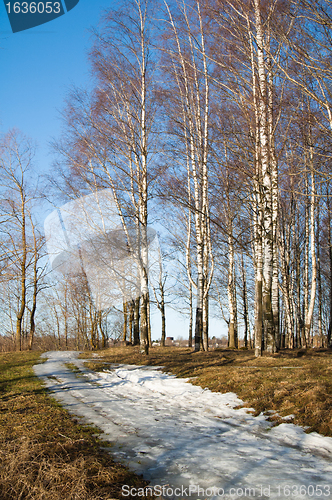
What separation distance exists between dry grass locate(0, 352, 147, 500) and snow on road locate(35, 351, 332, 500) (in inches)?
7.9

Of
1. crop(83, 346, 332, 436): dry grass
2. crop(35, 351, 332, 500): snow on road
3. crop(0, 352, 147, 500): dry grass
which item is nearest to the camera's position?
crop(0, 352, 147, 500): dry grass

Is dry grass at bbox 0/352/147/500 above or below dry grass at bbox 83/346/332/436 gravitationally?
above

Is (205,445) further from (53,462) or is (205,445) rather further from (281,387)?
(281,387)

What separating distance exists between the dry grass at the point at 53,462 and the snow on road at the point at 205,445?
0.66 ft

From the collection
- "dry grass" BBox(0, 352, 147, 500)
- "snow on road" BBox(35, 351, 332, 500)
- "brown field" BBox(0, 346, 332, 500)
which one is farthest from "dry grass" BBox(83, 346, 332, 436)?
"dry grass" BBox(0, 352, 147, 500)

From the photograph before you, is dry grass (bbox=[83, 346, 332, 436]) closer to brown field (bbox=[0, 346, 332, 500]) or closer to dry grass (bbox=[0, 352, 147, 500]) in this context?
brown field (bbox=[0, 346, 332, 500])

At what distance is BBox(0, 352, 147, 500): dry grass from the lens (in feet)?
7.25

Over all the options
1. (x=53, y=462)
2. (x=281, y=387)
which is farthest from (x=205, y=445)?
(x=281, y=387)

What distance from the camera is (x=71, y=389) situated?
6.46 meters

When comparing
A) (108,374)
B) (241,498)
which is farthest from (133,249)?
(241,498)

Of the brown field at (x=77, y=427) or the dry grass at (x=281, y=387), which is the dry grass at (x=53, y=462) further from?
the dry grass at (x=281, y=387)

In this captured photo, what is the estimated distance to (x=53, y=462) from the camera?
2.59 m

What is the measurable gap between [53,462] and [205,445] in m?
1.56

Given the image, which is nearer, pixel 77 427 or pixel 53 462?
pixel 53 462
